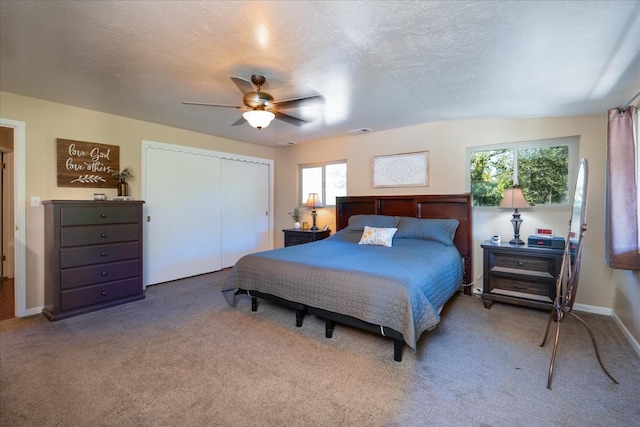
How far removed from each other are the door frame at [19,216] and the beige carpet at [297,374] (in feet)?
0.93

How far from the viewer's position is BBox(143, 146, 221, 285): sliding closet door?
426 cm

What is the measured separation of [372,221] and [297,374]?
260cm

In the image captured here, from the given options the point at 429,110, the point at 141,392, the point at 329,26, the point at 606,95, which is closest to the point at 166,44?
the point at 329,26

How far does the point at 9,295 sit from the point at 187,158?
2.91 meters

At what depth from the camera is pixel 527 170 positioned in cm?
364

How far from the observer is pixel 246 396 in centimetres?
183

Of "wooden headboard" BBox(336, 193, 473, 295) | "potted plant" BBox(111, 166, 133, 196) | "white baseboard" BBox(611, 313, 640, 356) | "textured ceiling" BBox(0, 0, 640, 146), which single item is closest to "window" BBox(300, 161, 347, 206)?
"wooden headboard" BBox(336, 193, 473, 295)

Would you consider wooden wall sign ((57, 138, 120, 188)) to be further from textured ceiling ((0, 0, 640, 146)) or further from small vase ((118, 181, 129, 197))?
textured ceiling ((0, 0, 640, 146))

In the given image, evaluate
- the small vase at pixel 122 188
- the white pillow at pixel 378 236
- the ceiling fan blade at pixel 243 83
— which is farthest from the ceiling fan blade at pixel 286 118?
the small vase at pixel 122 188

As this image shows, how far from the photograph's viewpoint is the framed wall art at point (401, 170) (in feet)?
14.1

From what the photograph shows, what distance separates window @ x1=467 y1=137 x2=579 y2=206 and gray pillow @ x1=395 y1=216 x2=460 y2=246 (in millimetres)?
598

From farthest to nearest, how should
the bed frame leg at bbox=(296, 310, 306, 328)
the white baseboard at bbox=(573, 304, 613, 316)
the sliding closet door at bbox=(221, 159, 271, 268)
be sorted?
the sliding closet door at bbox=(221, 159, 271, 268) → the white baseboard at bbox=(573, 304, 613, 316) → the bed frame leg at bbox=(296, 310, 306, 328)

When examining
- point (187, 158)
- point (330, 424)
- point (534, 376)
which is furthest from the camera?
point (187, 158)

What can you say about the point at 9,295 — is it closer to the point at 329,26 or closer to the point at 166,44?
the point at 166,44
